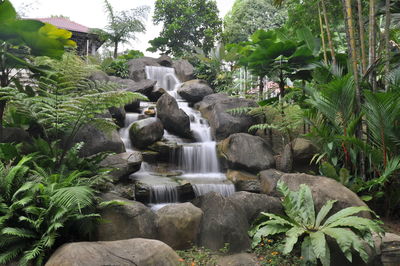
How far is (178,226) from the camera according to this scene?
15.1 ft

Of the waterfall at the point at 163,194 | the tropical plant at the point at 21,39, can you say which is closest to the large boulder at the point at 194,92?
the waterfall at the point at 163,194

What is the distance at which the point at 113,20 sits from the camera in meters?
17.9

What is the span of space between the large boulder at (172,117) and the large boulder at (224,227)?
442 centimetres

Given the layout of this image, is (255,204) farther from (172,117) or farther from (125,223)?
(172,117)

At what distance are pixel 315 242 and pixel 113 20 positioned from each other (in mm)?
17368

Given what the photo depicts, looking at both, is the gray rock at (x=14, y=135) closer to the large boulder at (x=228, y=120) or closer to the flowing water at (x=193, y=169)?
the flowing water at (x=193, y=169)

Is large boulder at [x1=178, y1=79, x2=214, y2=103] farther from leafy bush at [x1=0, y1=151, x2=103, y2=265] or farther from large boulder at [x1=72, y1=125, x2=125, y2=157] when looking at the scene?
leafy bush at [x1=0, y1=151, x2=103, y2=265]

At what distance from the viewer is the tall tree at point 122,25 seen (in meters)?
17.7

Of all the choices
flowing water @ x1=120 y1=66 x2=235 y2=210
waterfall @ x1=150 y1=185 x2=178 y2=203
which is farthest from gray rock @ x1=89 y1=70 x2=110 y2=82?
waterfall @ x1=150 y1=185 x2=178 y2=203

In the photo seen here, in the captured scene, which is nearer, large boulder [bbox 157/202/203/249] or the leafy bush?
the leafy bush

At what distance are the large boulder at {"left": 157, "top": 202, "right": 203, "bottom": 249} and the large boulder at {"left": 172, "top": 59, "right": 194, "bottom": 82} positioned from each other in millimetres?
12570

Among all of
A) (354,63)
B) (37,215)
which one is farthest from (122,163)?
(354,63)

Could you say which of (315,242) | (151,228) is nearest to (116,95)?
(151,228)

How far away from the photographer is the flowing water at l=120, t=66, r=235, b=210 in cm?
609
